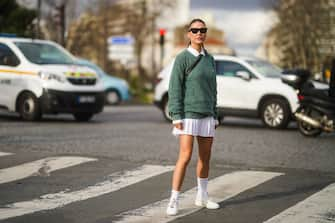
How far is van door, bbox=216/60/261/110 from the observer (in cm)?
1895

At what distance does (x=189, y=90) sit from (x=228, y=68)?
11.8 meters

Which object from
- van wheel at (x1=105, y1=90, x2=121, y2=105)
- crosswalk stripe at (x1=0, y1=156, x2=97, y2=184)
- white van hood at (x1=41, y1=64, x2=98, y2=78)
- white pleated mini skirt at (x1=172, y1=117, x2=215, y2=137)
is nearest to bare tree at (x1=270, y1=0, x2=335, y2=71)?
van wheel at (x1=105, y1=90, x2=121, y2=105)

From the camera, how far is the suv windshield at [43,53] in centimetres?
1878

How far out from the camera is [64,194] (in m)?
8.89

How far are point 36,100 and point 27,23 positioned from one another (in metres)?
11.4

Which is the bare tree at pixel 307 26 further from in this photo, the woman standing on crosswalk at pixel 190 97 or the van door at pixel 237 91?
the woman standing on crosswalk at pixel 190 97

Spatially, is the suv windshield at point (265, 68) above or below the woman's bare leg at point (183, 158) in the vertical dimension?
above

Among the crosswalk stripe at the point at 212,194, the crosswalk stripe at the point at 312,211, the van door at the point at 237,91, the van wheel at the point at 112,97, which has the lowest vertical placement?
the van wheel at the point at 112,97

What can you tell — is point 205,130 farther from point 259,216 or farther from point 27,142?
point 27,142

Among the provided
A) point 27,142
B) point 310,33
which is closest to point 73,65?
point 27,142

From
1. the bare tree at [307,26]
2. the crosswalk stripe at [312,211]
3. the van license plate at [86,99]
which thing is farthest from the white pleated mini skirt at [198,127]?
the bare tree at [307,26]

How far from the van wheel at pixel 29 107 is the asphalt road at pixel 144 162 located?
14.2 inches

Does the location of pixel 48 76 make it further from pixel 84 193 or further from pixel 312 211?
pixel 312 211

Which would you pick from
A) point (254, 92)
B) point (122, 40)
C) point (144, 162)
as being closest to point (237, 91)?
point (254, 92)
